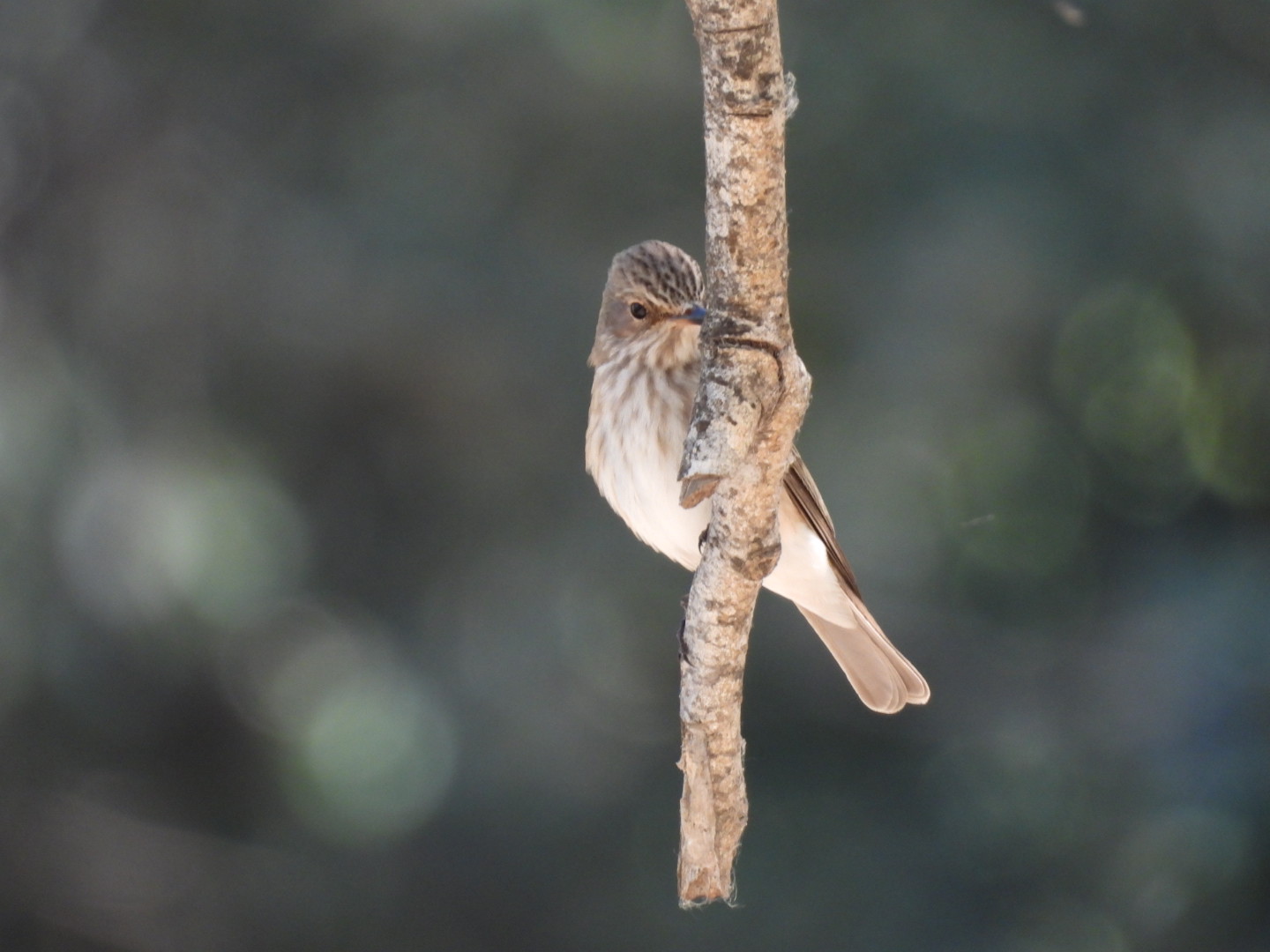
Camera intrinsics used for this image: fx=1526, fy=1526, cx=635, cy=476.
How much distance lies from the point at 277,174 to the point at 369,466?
1075 millimetres

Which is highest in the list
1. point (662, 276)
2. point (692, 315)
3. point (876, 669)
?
point (662, 276)

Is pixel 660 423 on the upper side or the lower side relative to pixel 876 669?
upper

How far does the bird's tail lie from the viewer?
401 cm

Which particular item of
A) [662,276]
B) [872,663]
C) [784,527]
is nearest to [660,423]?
[662,276]

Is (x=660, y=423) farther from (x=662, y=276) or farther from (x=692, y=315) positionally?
(x=662, y=276)

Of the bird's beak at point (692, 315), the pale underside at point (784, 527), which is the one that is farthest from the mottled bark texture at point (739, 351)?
the bird's beak at point (692, 315)

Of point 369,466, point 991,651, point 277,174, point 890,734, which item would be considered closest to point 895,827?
point 890,734

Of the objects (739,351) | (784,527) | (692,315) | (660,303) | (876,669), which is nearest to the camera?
(739,351)

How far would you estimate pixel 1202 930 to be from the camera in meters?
4.91

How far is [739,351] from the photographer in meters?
2.19

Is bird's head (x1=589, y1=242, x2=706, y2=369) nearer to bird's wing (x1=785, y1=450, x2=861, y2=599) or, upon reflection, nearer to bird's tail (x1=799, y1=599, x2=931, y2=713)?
bird's wing (x1=785, y1=450, x2=861, y2=599)

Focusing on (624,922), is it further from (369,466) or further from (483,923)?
(369,466)

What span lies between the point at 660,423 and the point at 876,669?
1024 mm

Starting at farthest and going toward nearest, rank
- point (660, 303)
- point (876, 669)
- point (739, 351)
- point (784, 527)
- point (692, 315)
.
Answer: point (876, 669), point (784, 527), point (660, 303), point (692, 315), point (739, 351)
